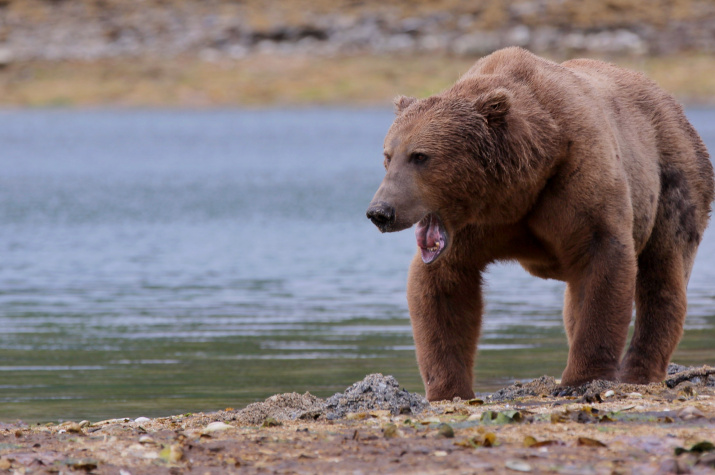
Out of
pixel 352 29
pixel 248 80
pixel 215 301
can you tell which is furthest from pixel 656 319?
pixel 352 29

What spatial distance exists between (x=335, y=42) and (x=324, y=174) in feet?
145

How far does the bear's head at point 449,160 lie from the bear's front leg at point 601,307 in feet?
2.33

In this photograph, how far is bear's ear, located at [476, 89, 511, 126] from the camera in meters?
6.05

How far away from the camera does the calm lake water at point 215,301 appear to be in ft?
27.4

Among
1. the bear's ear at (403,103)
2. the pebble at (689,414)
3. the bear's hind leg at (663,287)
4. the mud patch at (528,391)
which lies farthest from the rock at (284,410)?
the bear's hind leg at (663,287)

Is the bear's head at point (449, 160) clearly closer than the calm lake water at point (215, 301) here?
Yes

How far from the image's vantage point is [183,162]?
138 feet

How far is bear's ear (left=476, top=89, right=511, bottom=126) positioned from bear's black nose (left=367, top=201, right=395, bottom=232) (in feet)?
2.38

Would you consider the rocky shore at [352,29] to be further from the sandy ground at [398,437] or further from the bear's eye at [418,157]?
the sandy ground at [398,437]

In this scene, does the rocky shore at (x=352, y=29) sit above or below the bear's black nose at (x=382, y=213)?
above

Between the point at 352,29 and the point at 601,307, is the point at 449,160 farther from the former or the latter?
the point at 352,29

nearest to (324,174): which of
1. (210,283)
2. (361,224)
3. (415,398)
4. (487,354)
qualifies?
(361,224)

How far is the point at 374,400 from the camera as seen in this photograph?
6.14 m

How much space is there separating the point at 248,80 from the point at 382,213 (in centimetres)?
6509
